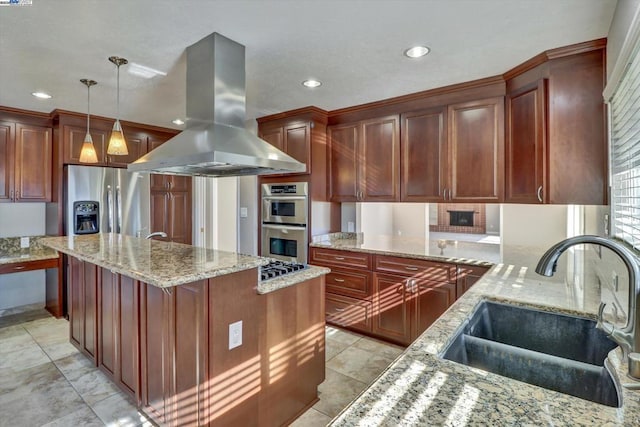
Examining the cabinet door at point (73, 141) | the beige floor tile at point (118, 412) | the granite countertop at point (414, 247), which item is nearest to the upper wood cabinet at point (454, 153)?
the granite countertop at point (414, 247)

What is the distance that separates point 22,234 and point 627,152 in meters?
5.68

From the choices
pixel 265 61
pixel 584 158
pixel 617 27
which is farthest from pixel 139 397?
pixel 617 27

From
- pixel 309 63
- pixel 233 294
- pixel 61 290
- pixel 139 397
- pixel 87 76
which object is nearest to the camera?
pixel 233 294

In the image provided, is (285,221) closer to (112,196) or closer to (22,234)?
(112,196)

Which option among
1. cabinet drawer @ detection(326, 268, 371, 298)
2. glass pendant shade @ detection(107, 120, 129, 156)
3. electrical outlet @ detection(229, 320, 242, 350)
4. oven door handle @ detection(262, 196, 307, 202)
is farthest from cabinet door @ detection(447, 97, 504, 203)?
glass pendant shade @ detection(107, 120, 129, 156)

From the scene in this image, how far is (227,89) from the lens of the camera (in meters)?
2.20

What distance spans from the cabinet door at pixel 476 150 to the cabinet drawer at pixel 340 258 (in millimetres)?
1022

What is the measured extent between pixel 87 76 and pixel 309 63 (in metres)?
1.83

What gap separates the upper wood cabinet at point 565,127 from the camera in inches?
85.8

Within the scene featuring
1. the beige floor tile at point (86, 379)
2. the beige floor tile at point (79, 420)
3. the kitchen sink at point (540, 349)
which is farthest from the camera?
the beige floor tile at point (86, 379)

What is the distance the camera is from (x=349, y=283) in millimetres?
3426

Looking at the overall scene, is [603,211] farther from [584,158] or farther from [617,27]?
[617,27]

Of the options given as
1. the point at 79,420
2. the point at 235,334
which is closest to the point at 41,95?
the point at 79,420

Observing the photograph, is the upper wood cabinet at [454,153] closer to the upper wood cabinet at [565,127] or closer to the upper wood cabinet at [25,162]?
the upper wood cabinet at [565,127]
